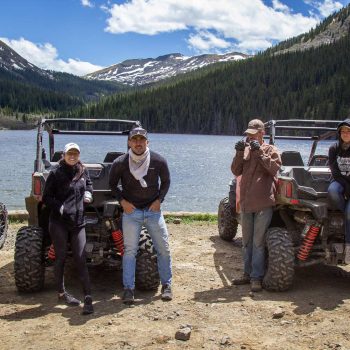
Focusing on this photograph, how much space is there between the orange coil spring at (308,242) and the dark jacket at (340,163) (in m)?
0.62

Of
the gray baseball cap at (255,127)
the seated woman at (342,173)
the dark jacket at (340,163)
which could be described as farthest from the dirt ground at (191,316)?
the gray baseball cap at (255,127)

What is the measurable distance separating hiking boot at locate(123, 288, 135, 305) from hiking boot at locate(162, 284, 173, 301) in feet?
1.26

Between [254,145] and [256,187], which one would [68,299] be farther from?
[254,145]

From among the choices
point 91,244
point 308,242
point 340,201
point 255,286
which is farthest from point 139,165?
point 340,201

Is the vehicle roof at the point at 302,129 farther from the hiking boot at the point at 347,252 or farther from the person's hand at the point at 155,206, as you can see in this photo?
the person's hand at the point at 155,206

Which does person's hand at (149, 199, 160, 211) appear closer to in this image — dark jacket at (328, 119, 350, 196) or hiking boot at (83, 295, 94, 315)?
hiking boot at (83, 295, 94, 315)

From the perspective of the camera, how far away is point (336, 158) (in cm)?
677

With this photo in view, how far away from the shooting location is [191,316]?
5.66 m

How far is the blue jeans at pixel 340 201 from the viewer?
6.50m

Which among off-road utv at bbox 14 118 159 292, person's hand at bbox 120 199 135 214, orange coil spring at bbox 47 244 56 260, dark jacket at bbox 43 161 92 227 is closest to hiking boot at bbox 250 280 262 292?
off-road utv at bbox 14 118 159 292

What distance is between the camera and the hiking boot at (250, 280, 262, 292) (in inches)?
262

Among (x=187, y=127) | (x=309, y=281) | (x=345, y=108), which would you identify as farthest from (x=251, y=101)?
(x=309, y=281)

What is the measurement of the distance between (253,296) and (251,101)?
7061 inches

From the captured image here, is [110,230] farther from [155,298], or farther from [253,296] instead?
[253,296]
